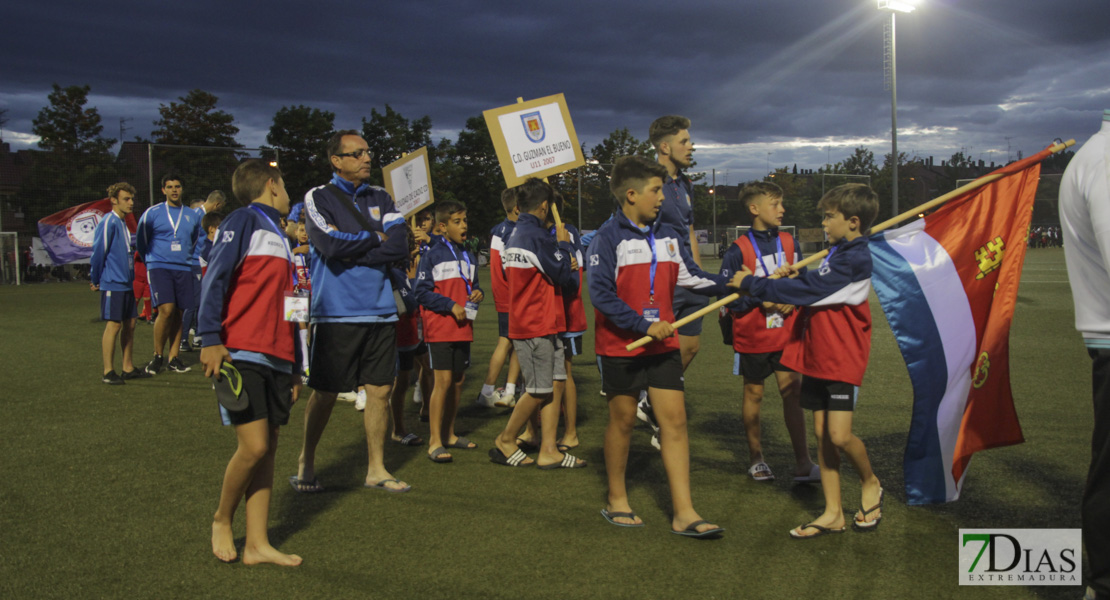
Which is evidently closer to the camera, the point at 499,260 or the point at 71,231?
the point at 499,260

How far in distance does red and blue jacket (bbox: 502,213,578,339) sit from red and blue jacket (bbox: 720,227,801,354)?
1.16m

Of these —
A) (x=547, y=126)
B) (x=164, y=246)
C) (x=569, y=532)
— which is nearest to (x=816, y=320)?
(x=569, y=532)

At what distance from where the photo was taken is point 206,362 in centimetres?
364

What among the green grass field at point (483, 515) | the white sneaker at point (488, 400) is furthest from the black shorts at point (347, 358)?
the white sneaker at point (488, 400)

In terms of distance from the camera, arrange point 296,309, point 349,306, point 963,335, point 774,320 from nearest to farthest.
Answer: point 296,309 < point 963,335 < point 349,306 < point 774,320

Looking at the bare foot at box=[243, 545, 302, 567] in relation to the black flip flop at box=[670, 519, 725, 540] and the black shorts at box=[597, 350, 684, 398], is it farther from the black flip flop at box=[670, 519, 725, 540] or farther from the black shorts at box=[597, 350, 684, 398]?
the black flip flop at box=[670, 519, 725, 540]

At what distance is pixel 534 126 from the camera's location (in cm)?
718

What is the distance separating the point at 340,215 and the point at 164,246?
5800 millimetres

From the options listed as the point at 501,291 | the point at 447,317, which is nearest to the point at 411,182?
the point at 501,291

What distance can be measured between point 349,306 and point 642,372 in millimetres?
1881

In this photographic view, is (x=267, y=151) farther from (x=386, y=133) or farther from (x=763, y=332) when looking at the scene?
(x=763, y=332)

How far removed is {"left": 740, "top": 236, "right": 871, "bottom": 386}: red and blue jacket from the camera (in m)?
4.12

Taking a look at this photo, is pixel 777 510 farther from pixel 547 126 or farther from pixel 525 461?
pixel 547 126

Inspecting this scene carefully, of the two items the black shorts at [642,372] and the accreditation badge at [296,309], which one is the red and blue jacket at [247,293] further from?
the black shorts at [642,372]
